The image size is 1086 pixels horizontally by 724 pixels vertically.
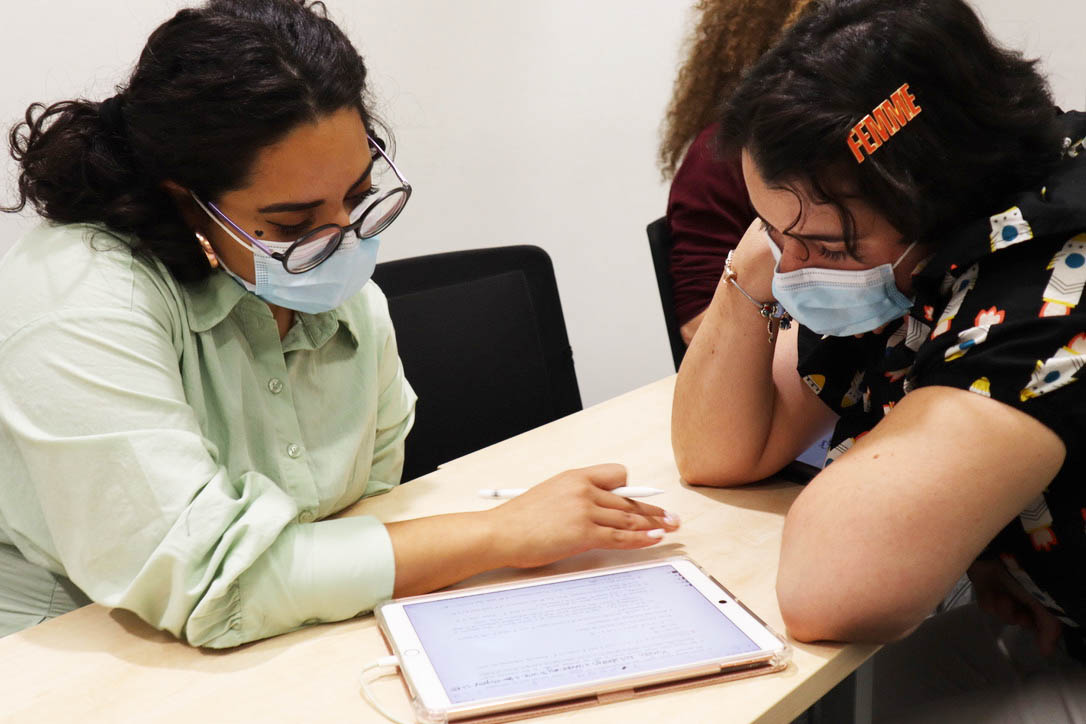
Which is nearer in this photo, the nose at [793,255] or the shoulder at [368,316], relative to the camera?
the nose at [793,255]

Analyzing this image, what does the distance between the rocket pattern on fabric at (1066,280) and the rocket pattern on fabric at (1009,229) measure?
4 centimetres

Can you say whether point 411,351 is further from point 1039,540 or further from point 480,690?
point 1039,540

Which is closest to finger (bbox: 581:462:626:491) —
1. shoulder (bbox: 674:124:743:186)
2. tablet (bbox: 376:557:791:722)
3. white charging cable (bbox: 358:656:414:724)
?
tablet (bbox: 376:557:791:722)

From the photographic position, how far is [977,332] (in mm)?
928

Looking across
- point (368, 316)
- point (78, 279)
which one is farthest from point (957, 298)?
point (78, 279)

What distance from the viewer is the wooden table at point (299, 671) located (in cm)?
86

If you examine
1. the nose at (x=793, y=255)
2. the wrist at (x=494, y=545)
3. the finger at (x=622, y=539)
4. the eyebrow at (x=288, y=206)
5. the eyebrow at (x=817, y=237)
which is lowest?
the finger at (x=622, y=539)

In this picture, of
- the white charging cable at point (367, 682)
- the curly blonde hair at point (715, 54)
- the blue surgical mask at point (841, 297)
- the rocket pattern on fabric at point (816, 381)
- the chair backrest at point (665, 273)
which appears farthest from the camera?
the curly blonde hair at point (715, 54)

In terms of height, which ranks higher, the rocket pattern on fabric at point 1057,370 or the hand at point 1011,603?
the rocket pattern on fabric at point 1057,370

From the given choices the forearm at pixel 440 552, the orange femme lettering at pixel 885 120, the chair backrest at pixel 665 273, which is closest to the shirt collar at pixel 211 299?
the forearm at pixel 440 552

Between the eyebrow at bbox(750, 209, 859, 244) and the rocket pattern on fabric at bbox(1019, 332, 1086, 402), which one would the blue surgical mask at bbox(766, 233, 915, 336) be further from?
the rocket pattern on fabric at bbox(1019, 332, 1086, 402)

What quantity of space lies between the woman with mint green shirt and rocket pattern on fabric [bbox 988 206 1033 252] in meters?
0.48

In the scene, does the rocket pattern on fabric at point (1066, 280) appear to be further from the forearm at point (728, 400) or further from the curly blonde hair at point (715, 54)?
the curly blonde hair at point (715, 54)

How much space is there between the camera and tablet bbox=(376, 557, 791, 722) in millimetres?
856
